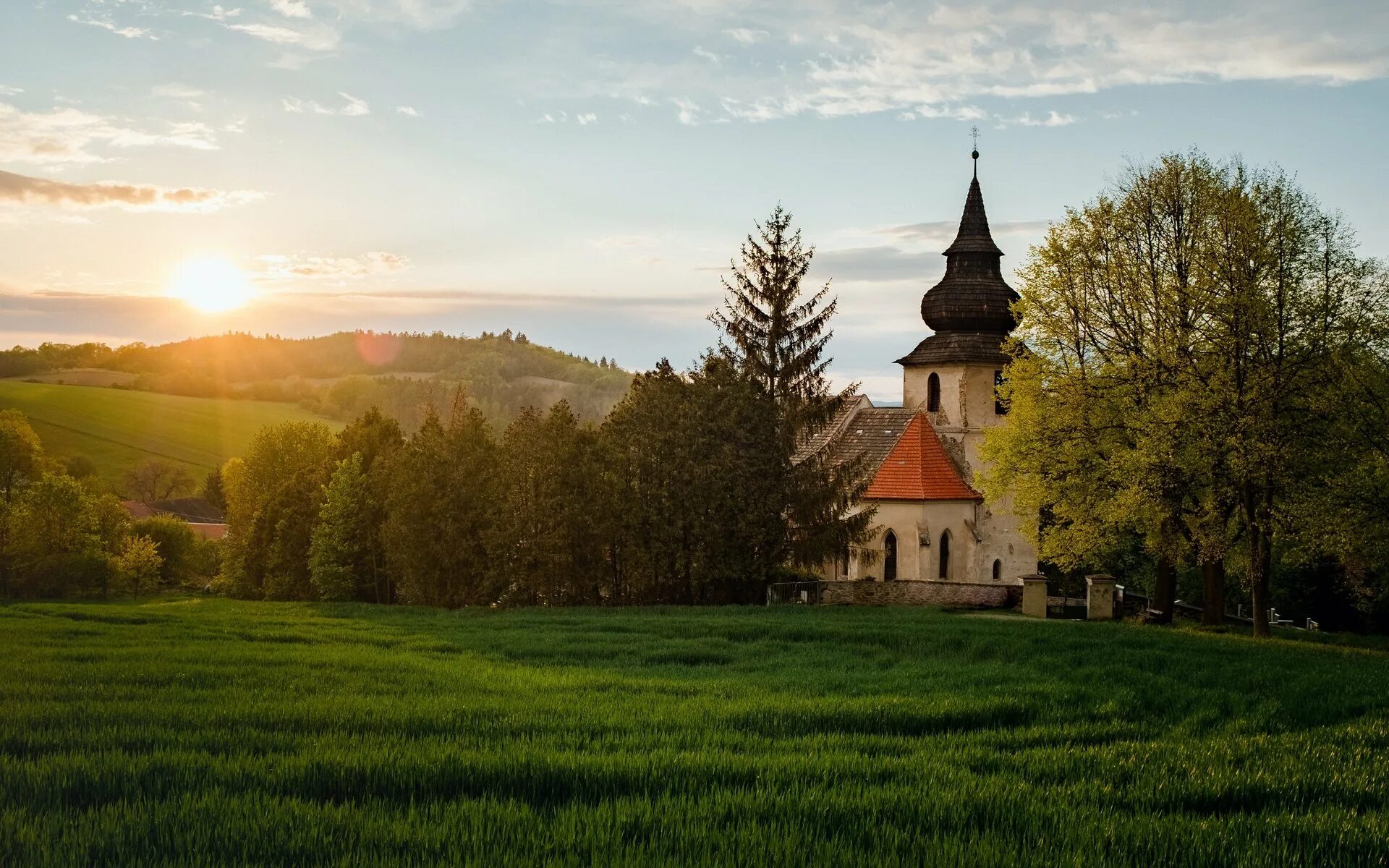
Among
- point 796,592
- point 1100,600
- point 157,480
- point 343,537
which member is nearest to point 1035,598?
point 1100,600

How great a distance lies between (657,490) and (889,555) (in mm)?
12603

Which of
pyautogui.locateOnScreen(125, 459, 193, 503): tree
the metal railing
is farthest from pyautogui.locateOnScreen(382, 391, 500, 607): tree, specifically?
pyautogui.locateOnScreen(125, 459, 193, 503): tree

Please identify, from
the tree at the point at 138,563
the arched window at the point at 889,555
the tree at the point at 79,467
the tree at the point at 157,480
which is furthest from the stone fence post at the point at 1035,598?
the tree at the point at 157,480

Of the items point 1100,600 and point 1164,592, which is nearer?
point 1164,592

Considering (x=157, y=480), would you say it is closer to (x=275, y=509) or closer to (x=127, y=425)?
(x=127, y=425)

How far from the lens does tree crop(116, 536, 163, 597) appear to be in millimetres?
70500

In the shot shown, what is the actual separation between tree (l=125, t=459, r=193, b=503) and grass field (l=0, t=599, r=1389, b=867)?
89.4 m

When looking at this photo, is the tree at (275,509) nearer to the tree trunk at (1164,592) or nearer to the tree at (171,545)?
the tree at (171,545)

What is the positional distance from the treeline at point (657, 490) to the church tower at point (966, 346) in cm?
Result: 654

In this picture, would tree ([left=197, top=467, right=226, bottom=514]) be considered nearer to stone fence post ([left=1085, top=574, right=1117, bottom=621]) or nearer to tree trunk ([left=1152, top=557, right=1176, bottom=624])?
stone fence post ([left=1085, top=574, right=1117, bottom=621])

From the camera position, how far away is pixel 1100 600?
34.5 meters

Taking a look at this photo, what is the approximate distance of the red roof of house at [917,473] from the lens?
44.7 metres

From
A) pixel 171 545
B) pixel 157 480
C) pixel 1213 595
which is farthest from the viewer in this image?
pixel 157 480

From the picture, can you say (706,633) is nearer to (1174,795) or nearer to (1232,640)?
(1232,640)
